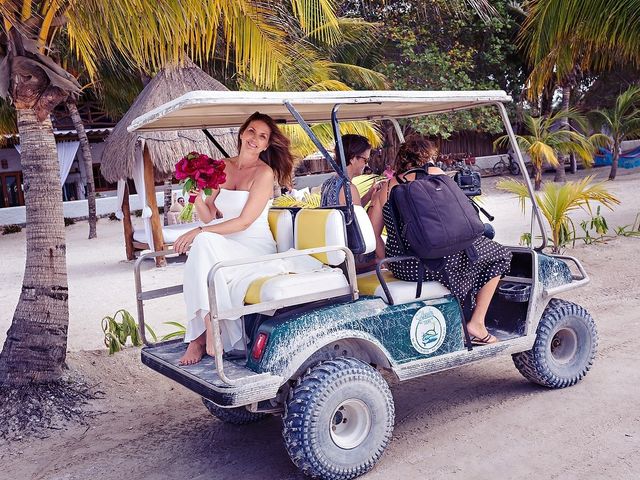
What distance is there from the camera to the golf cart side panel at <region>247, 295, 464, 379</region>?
3605 mm

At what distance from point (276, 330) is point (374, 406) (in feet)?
2.26

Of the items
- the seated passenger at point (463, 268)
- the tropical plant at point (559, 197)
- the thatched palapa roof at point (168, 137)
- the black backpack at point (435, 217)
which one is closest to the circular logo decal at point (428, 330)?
the seated passenger at point (463, 268)

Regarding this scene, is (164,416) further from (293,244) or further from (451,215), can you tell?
(451,215)

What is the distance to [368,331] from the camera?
3.85m

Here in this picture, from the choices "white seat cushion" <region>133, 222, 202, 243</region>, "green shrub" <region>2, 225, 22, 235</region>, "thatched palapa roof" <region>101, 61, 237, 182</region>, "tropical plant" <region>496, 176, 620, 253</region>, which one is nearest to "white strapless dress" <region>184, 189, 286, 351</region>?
"tropical plant" <region>496, 176, 620, 253</region>

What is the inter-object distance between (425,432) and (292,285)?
4.35ft

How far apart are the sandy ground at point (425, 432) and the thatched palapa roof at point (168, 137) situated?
605cm

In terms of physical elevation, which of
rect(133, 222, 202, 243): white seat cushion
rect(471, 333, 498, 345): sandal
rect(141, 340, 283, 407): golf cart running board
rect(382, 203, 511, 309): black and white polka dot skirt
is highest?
rect(382, 203, 511, 309): black and white polka dot skirt

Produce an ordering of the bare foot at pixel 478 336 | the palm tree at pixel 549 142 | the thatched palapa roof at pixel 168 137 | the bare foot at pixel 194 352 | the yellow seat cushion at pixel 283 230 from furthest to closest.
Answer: the palm tree at pixel 549 142 < the thatched palapa roof at pixel 168 137 < the yellow seat cushion at pixel 283 230 < the bare foot at pixel 478 336 < the bare foot at pixel 194 352

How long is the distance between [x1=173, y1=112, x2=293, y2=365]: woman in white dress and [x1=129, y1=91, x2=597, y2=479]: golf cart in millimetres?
105

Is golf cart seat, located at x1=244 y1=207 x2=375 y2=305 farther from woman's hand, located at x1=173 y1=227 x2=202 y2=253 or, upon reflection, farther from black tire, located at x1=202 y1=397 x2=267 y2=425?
black tire, located at x1=202 y1=397 x2=267 y2=425

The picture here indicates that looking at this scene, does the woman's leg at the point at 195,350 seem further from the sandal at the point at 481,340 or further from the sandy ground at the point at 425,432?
the sandal at the point at 481,340

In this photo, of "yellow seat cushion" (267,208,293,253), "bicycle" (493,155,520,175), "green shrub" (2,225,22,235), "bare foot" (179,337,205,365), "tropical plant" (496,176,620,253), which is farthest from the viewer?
"bicycle" (493,155,520,175)

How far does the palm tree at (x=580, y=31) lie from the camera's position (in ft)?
30.8
